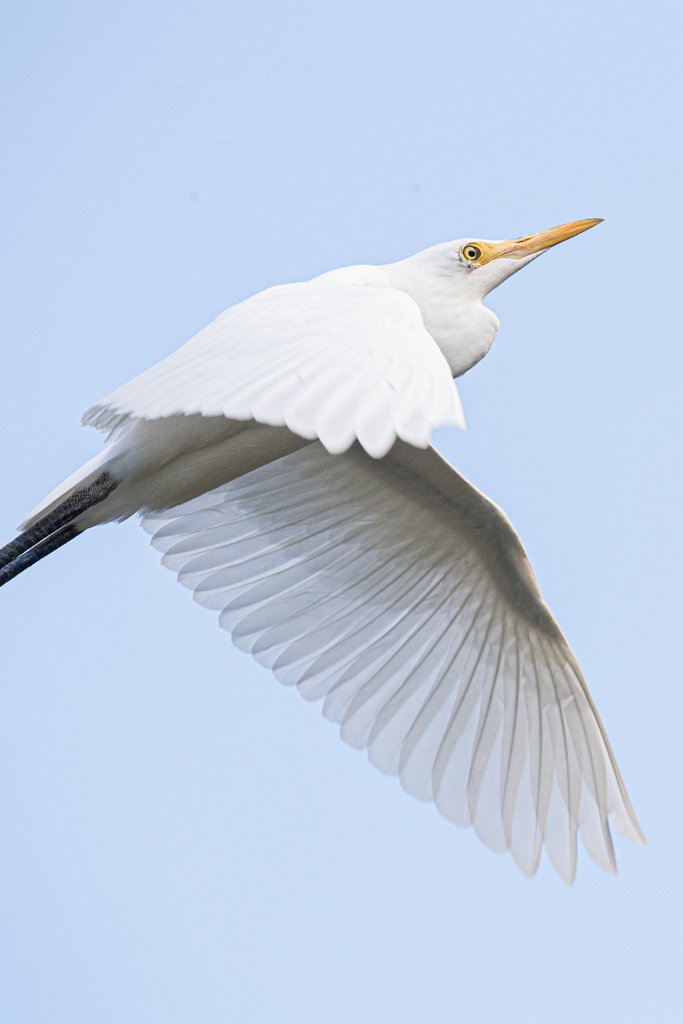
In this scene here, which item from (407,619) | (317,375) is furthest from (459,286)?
(317,375)

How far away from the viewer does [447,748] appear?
780cm

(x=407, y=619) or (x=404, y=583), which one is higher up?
(x=404, y=583)

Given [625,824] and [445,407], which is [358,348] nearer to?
[445,407]

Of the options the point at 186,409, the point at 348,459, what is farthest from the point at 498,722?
the point at 186,409

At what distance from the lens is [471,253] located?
7672mm

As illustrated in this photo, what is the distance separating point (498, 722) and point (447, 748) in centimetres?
28

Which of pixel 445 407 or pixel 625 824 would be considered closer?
pixel 445 407

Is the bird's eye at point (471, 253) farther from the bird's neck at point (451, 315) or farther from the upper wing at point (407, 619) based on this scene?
the upper wing at point (407, 619)

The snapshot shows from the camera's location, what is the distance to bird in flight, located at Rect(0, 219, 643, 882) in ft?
23.3

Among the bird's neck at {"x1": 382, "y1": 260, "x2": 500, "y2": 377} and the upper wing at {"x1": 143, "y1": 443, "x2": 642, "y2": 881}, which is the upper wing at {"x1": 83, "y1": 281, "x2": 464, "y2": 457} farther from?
the upper wing at {"x1": 143, "y1": 443, "x2": 642, "y2": 881}

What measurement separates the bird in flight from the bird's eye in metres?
0.01

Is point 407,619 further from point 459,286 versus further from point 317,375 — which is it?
point 317,375

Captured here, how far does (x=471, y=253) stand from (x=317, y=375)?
131 inches

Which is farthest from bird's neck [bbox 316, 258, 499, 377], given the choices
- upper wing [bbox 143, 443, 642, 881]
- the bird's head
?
upper wing [bbox 143, 443, 642, 881]
